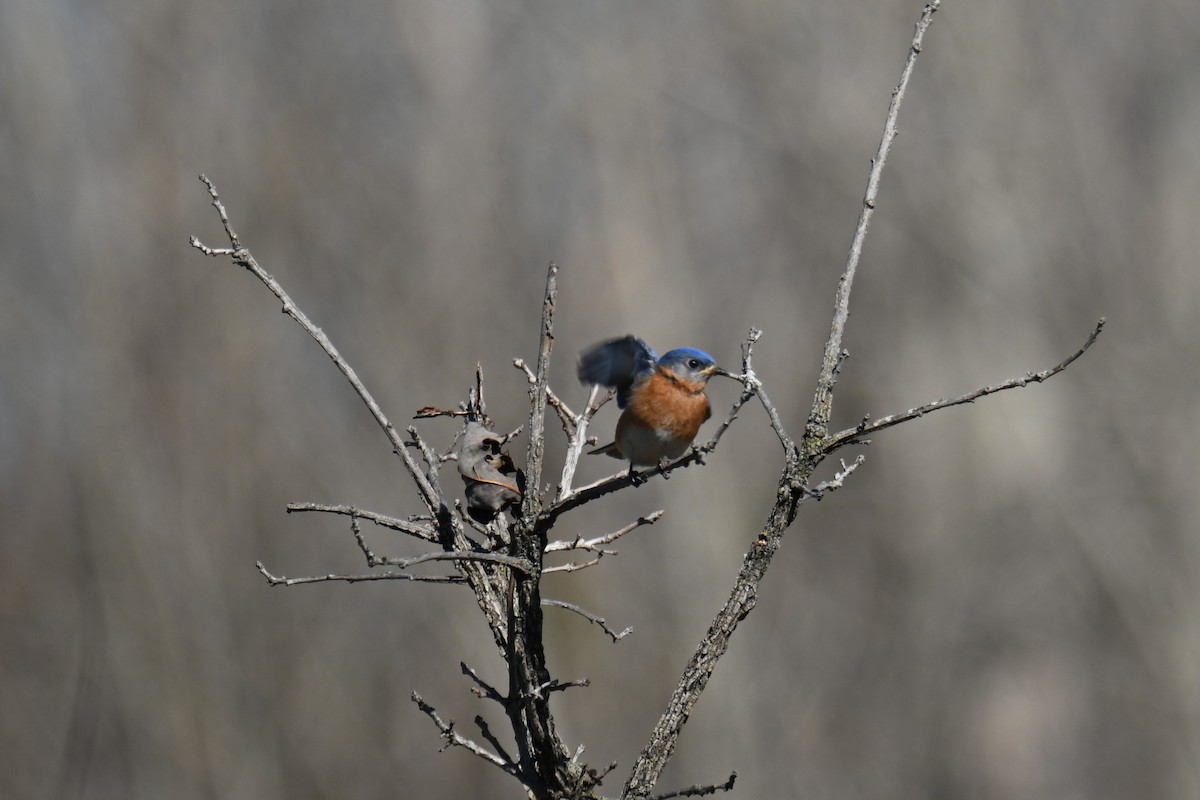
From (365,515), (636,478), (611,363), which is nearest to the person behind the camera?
(365,515)

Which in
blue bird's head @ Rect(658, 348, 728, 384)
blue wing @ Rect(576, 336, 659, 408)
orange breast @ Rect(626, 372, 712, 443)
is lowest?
blue wing @ Rect(576, 336, 659, 408)

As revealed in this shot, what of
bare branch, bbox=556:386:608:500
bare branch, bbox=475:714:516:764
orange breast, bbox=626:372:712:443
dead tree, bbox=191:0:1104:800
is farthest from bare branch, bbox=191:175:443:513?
orange breast, bbox=626:372:712:443

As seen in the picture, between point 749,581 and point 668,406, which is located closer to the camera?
point 749,581

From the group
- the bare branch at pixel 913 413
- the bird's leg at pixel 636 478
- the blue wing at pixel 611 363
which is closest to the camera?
the bare branch at pixel 913 413

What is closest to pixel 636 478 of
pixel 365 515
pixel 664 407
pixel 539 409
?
pixel 539 409

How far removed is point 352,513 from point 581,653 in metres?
9.25

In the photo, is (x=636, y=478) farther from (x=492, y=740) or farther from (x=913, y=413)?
(x=913, y=413)

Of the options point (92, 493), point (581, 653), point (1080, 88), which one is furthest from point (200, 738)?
point (1080, 88)

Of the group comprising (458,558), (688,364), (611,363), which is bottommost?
(458,558)

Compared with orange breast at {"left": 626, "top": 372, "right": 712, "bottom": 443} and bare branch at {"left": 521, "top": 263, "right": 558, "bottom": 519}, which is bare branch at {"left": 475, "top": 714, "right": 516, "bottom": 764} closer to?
bare branch at {"left": 521, "top": 263, "right": 558, "bottom": 519}

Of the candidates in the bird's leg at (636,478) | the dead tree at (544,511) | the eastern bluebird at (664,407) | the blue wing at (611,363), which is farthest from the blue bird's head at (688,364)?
the dead tree at (544,511)

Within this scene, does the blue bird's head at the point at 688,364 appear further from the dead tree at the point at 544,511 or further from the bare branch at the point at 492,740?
the bare branch at the point at 492,740

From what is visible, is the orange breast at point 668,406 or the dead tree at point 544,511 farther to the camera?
the orange breast at point 668,406

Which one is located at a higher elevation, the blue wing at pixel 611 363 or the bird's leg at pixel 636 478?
the blue wing at pixel 611 363
